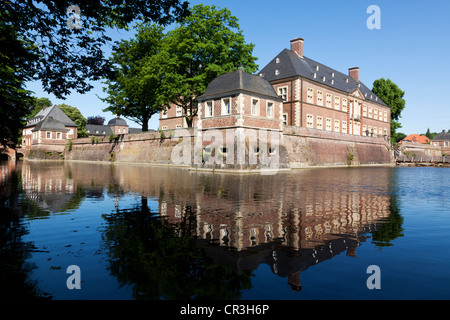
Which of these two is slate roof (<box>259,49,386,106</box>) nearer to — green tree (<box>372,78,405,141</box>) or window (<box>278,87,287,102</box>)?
window (<box>278,87,287,102</box>)

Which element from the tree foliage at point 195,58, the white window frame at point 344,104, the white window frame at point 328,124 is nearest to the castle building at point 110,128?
the tree foliage at point 195,58

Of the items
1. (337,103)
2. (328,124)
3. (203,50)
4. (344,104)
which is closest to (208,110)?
(203,50)

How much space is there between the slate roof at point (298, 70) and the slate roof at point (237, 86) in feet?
48.8

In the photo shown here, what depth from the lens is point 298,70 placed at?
4212 cm

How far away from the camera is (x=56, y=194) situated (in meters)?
11.3

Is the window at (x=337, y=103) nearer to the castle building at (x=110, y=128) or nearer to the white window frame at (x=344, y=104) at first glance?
the white window frame at (x=344, y=104)

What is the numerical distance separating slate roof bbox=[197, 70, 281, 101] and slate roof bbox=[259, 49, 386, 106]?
14881 millimetres

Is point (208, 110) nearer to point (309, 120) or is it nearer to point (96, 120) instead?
point (309, 120)

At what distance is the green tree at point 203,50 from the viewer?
1260 inches

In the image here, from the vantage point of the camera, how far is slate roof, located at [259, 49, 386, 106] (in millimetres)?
42594

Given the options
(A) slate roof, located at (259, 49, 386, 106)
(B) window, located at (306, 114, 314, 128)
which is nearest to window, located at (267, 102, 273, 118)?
(A) slate roof, located at (259, 49, 386, 106)

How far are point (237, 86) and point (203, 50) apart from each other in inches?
365
